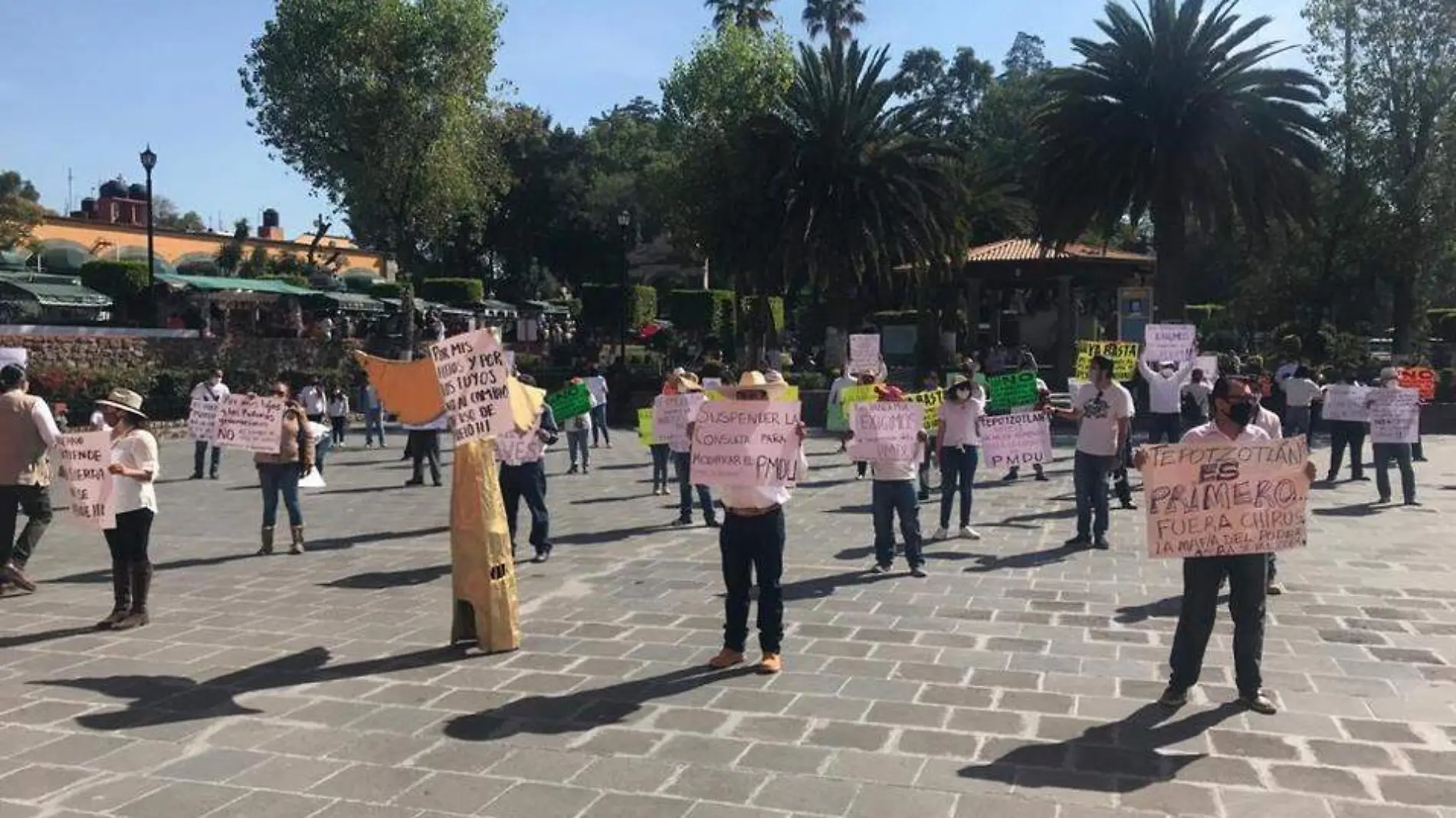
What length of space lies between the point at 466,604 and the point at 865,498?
8.41m

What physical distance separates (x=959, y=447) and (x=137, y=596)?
7.56 metres

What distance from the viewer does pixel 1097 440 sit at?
11234mm

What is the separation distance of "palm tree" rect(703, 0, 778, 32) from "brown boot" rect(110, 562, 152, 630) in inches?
1838

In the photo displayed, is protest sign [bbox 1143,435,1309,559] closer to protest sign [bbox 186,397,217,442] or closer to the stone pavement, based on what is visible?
the stone pavement

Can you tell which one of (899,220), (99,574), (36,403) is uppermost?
(899,220)

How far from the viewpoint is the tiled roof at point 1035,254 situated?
34.1m

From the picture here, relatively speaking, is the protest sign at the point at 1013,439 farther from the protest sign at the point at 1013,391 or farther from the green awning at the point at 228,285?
the green awning at the point at 228,285

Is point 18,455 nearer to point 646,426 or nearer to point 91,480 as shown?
point 91,480

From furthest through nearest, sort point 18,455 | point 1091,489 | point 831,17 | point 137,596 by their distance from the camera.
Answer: point 831,17
point 1091,489
point 18,455
point 137,596

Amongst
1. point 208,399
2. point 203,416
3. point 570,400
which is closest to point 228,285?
point 208,399

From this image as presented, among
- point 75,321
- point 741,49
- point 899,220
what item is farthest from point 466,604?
point 741,49

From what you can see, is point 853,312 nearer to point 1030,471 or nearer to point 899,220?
point 899,220

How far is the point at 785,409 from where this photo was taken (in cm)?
731

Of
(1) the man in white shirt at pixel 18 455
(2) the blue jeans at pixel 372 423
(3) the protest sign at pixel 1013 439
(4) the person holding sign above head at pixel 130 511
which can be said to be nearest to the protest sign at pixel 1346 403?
(3) the protest sign at pixel 1013 439
